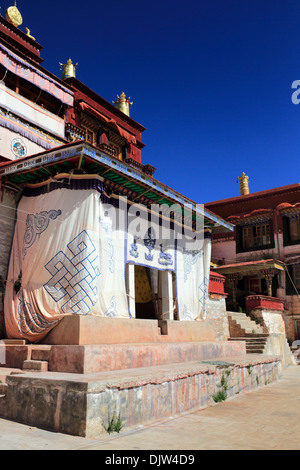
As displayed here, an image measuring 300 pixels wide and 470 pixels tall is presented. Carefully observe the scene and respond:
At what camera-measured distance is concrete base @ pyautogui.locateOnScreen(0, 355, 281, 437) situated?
4332mm

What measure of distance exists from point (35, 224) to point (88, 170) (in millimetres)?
1560

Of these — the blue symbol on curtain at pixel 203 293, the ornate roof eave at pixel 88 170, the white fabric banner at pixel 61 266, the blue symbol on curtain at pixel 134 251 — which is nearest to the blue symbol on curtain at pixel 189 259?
the blue symbol on curtain at pixel 203 293

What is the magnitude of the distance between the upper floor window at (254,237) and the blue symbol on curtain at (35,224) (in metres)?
16.3

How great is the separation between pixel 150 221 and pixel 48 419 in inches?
243

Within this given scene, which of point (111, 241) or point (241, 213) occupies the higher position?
point (241, 213)

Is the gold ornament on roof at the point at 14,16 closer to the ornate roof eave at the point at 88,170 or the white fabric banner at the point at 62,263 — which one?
the ornate roof eave at the point at 88,170

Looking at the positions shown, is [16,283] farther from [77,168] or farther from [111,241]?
[77,168]

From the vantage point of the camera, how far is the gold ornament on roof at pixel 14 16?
14.1 meters

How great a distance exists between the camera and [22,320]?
7.64 m

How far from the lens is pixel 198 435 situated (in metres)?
4.44

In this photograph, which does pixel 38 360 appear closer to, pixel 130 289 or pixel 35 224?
pixel 130 289
